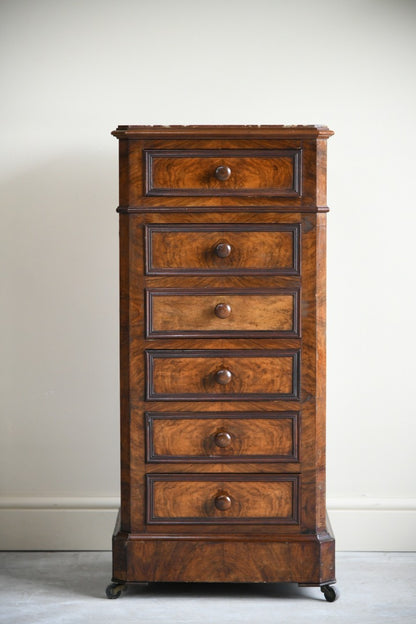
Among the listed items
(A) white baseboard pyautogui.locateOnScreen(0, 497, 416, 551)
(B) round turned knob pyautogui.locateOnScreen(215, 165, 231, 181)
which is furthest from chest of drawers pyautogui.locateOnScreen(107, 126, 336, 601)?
(A) white baseboard pyautogui.locateOnScreen(0, 497, 416, 551)

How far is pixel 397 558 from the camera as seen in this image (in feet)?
9.98

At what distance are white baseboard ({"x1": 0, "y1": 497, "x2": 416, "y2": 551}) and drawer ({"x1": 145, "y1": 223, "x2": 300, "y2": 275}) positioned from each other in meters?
1.13

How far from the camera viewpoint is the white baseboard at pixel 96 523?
10.2ft

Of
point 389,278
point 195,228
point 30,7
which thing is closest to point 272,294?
point 195,228

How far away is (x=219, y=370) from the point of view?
2.53 m

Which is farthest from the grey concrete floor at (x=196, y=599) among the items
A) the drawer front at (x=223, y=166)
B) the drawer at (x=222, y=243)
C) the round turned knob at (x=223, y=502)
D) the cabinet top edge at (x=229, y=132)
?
the cabinet top edge at (x=229, y=132)

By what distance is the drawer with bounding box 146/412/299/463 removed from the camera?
8.39 feet

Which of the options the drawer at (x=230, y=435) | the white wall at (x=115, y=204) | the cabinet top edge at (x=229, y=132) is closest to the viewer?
the cabinet top edge at (x=229, y=132)

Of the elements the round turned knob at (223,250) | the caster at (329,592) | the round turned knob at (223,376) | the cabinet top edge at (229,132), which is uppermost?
the cabinet top edge at (229,132)

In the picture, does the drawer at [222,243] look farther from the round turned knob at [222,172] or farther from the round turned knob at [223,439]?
the round turned knob at [223,439]

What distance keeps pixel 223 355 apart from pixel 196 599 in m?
0.83

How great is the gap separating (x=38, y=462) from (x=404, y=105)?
201 centimetres

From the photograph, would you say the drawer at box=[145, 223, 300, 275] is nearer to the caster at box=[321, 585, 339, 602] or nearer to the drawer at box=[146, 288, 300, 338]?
the drawer at box=[146, 288, 300, 338]

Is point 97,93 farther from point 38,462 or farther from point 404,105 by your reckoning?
point 38,462
